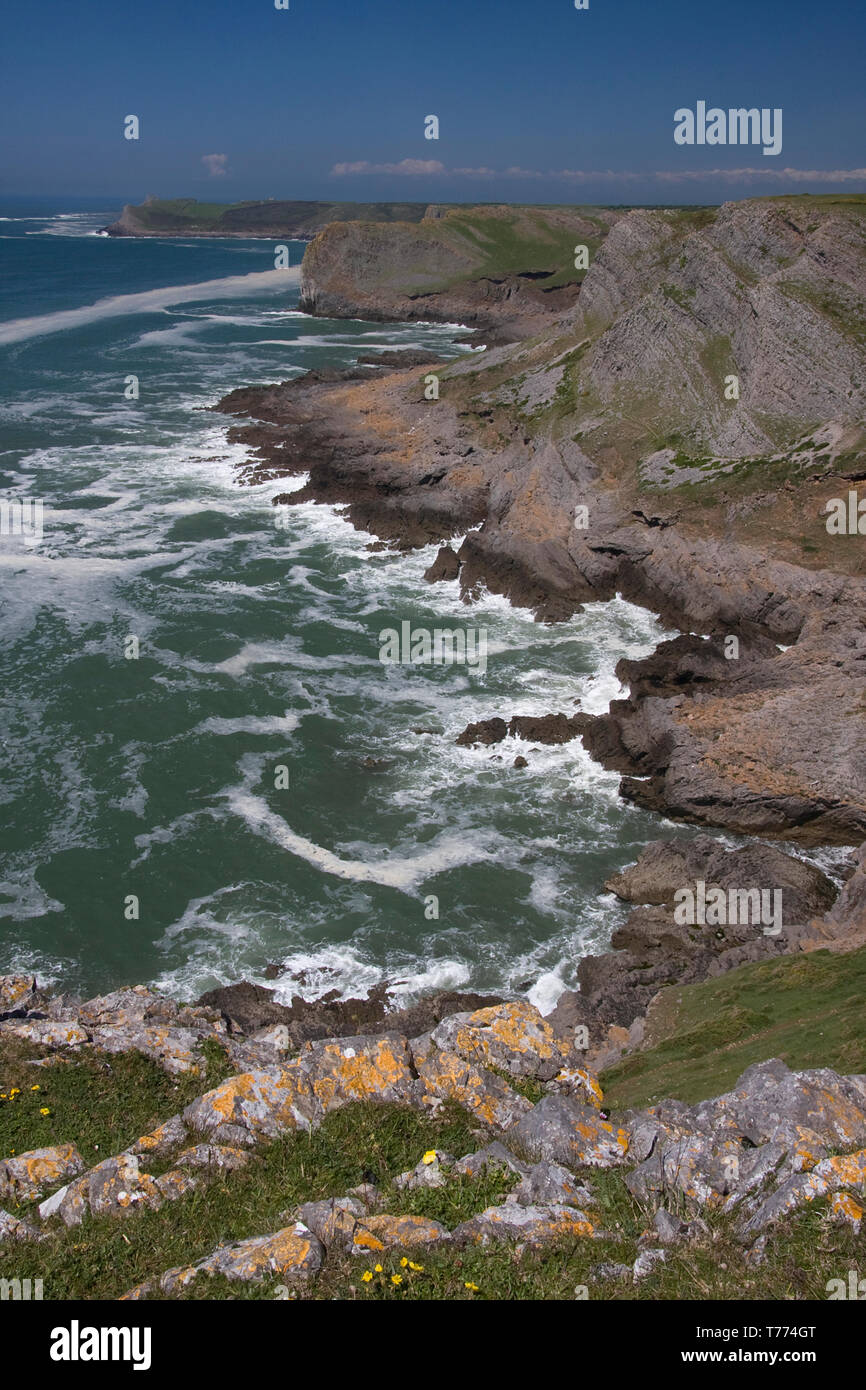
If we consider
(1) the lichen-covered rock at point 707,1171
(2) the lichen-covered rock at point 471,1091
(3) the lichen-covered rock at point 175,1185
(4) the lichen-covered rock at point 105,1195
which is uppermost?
(1) the lichen-covered rock at point 707,1171

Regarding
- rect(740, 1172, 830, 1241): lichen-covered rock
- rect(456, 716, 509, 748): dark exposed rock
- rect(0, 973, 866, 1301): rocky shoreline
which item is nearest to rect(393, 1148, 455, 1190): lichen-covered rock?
rect(0, 973, 866, 1301): rocky shoreline

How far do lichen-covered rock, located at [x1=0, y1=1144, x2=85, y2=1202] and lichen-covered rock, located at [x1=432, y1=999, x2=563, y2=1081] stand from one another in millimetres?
4897

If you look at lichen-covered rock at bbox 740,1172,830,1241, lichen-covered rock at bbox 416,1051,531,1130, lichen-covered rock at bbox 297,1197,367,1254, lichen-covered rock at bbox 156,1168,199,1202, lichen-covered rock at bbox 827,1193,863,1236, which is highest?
lichen-covered rock at bbox 827,1193,863,1236

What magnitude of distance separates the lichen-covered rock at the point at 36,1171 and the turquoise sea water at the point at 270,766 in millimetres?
10542

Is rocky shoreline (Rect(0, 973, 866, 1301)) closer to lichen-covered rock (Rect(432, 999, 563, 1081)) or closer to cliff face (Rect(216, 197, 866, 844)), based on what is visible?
lichen-covered rock (Rect(432, 999, 563, 1081))

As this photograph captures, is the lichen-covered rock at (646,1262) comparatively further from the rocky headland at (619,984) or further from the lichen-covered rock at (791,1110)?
the lichen-covered rock at (791,1110)

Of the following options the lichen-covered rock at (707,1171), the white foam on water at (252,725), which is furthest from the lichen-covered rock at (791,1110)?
the white foam on water at (252,725)

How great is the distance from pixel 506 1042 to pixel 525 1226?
440 centimetres

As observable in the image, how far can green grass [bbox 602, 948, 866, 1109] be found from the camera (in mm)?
14602

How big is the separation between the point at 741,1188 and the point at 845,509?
3179 centimetres

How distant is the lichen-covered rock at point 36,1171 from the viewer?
10133 mm

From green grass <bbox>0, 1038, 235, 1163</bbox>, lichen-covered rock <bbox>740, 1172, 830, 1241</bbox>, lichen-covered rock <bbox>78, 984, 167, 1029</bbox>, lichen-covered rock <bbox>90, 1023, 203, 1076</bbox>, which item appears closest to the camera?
lichen-covered rock <bbox>740, 1172, 830, 1241</bbox>

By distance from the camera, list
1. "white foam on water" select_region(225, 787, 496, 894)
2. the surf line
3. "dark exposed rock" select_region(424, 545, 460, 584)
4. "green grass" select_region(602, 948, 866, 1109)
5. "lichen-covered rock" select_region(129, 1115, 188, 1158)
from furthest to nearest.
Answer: the surf line < "dark exposed rock" select_region(424, 545, 460, 584) < "white foam on water" select_region(225, 787, 496, 894) < "green grass" select_region(602, 948, 866, 1109) < "lichen-covered rock" select_region(129, 1115, 188, 1158)
